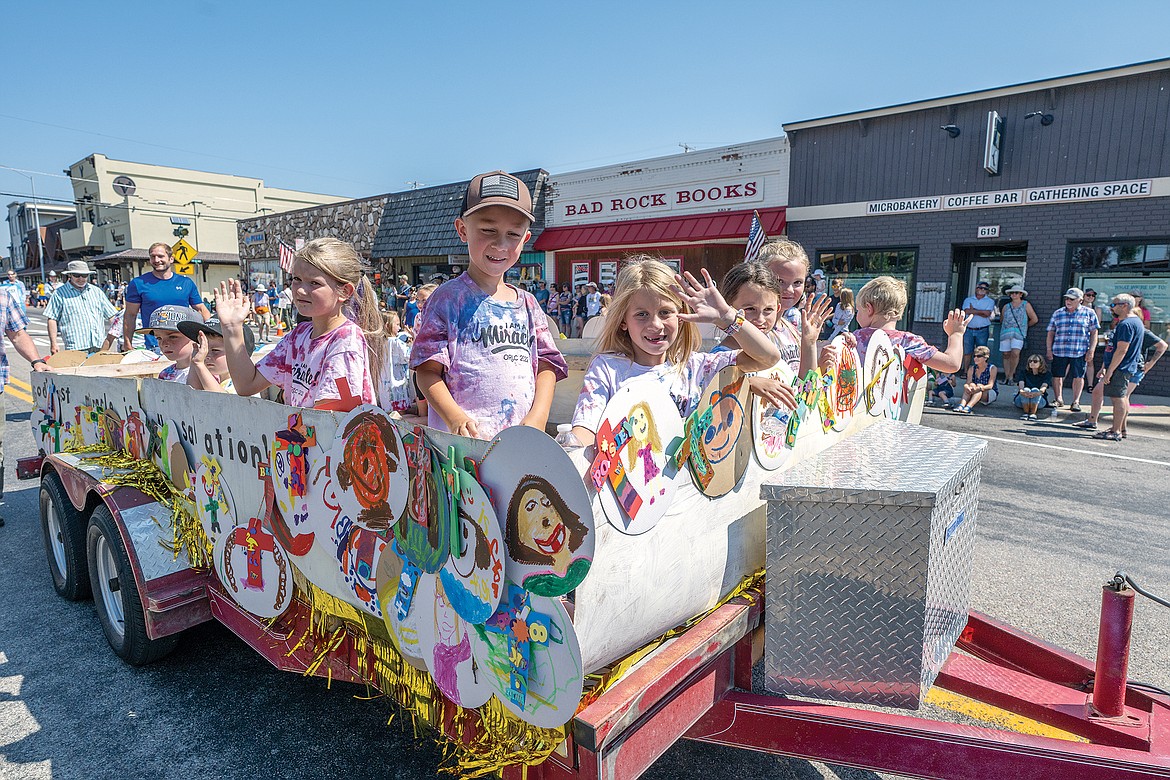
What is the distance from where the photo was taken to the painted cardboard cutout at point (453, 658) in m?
1.65

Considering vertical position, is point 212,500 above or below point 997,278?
below

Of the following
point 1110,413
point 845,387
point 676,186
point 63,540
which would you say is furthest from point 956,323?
point 676,186

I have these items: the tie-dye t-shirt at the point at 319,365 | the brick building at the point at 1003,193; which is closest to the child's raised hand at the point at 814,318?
the tie-dye t-shirt at the point at 319,365

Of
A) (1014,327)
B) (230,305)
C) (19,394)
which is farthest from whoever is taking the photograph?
(1014,327)

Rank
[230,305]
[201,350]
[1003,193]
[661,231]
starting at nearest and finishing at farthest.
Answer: [230,305]
[201,350]
[1003,193]
[661,231]

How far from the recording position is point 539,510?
143cm

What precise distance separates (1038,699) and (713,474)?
128 centimetres

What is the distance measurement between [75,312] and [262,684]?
7.87 metres

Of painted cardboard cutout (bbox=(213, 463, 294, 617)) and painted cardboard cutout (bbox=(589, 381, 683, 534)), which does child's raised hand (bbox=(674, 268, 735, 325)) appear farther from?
painted cardboard cutout (bbox=(213, 463, 294, 617))

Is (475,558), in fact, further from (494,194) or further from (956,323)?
(956,323)

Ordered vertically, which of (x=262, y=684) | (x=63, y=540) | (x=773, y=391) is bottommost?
(x=262, y=684)

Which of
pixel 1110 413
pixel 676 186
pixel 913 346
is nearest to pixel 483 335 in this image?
pixel 913 346

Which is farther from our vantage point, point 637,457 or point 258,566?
point 258,566

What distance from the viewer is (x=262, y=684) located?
296cm
